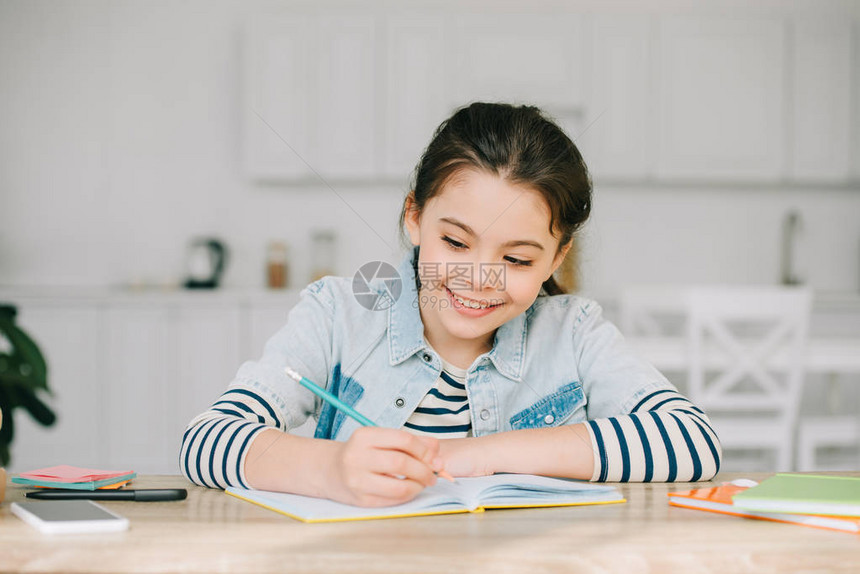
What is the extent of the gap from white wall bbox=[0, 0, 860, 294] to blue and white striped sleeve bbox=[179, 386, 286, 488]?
9.31 ft

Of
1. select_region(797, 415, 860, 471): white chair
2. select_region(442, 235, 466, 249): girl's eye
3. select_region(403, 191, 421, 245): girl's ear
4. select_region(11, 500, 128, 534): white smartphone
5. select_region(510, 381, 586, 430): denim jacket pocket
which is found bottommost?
select_region(797, 415, 860, 471): white chair

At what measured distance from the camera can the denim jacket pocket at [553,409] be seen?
1.10 meters

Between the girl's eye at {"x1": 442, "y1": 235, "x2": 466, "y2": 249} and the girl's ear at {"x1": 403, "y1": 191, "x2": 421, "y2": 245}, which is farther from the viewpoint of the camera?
the girl's ear at {"x1": 403, "y1": 191, "x2": 421, "y2": 245}

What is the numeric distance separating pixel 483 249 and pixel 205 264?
2739 millimetres

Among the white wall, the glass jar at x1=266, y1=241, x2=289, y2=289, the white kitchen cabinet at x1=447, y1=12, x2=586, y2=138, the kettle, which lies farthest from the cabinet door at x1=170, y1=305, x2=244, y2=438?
the white kitchen cabinet at x1=447, y1=12, x2=586, y2=138

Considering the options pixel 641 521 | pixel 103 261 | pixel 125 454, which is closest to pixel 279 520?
pixel 641 521

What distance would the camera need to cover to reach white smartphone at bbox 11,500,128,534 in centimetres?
58

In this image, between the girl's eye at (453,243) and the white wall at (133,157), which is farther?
the white wall at (133,157)

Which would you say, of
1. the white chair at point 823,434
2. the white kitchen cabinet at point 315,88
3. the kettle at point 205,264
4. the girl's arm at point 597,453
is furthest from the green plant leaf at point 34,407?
the white chair at point 823,434

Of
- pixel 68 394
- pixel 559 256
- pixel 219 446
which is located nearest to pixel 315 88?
pixel 68 394

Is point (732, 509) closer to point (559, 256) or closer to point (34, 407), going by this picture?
point (559, 256)

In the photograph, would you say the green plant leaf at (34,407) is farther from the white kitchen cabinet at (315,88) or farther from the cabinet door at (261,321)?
the white kitchen cabinet at (315,88)

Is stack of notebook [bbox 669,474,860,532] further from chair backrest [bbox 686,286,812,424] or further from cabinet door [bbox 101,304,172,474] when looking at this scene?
cabinet door [bbox 101,304,172,474]

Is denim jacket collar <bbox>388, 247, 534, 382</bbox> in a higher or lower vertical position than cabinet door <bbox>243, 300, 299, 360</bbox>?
higher
